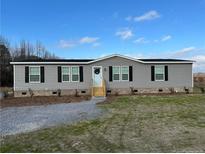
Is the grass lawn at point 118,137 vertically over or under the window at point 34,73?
under

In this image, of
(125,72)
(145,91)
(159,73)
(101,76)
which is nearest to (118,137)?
(101,76)

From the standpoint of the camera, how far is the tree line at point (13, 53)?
34344 millimetres

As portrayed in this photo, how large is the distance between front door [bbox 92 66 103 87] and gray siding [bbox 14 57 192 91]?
0.91ft

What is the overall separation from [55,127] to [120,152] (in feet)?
10.6

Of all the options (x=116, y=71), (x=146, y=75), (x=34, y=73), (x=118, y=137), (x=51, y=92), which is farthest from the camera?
(x=146, y=75)

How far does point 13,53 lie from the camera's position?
137 feet

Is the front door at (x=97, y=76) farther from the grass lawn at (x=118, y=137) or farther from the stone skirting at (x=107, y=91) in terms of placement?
the grass lawn at (x=118, y=137)

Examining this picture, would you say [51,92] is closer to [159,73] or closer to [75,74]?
[75,74]

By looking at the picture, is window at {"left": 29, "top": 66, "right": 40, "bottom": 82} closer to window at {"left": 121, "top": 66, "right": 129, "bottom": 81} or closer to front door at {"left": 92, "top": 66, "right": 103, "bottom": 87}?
front door at {"left": 92, "top": 66, "right": 103, "bottom": 87}

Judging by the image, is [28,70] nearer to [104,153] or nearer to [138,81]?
[138,81]

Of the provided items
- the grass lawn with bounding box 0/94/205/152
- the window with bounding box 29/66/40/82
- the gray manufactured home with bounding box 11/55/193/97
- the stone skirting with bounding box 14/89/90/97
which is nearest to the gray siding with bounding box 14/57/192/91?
the gray manufactured home with bounding box 11/55/193/97

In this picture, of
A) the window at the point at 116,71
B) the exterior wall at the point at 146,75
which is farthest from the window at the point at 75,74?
the window at the point at 116,71

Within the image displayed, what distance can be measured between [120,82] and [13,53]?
2754 cm

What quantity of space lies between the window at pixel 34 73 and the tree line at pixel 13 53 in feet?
54.2
